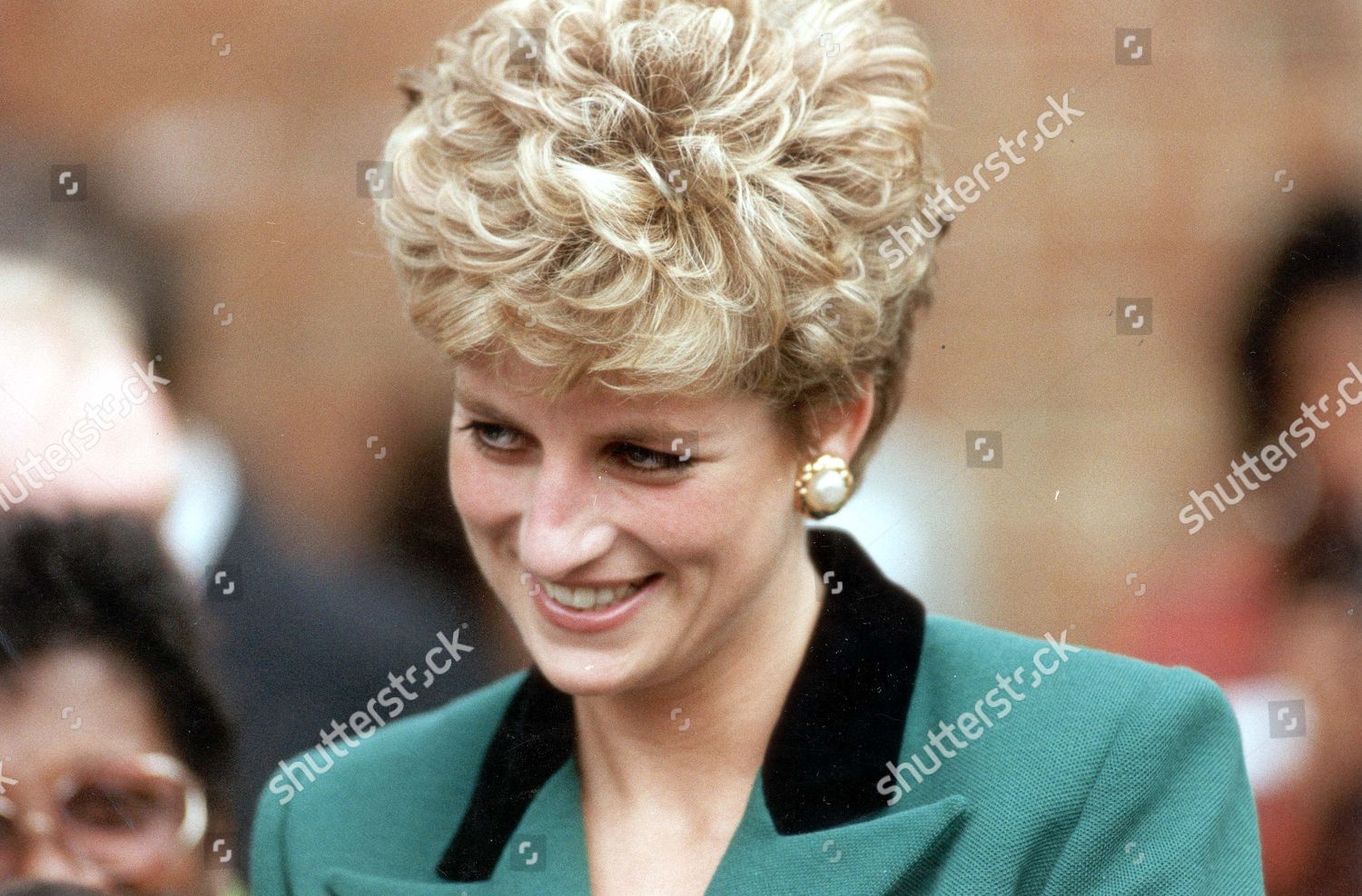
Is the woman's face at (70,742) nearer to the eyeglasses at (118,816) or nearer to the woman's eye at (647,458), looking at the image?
the eyeglasses at (118,816)

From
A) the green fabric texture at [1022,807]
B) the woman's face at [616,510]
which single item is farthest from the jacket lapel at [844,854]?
the woman's face at [616,510]

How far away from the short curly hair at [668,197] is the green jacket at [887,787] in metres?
0.30

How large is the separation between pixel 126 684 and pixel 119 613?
93 millimetres

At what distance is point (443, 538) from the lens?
73.1 inches

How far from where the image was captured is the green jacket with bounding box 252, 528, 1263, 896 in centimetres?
135

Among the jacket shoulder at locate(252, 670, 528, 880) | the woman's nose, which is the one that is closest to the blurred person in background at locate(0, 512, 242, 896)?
the jacket shoulder at locate(252, 670, 528, 880)

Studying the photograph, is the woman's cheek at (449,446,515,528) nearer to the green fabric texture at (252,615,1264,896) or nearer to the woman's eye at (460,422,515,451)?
the woman's eye at (460,422,515,451)

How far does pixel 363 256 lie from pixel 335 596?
0.45 metres

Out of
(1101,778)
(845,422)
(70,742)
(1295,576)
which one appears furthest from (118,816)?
(1295,576)

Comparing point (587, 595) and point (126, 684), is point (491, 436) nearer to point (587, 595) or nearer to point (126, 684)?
point (587, 595)

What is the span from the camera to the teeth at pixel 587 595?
1382mm

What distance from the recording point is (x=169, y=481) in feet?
6.11

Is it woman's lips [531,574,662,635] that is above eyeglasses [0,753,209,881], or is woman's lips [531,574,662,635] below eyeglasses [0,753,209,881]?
above

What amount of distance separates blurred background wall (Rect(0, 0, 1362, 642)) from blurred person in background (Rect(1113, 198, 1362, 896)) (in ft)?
0.12
